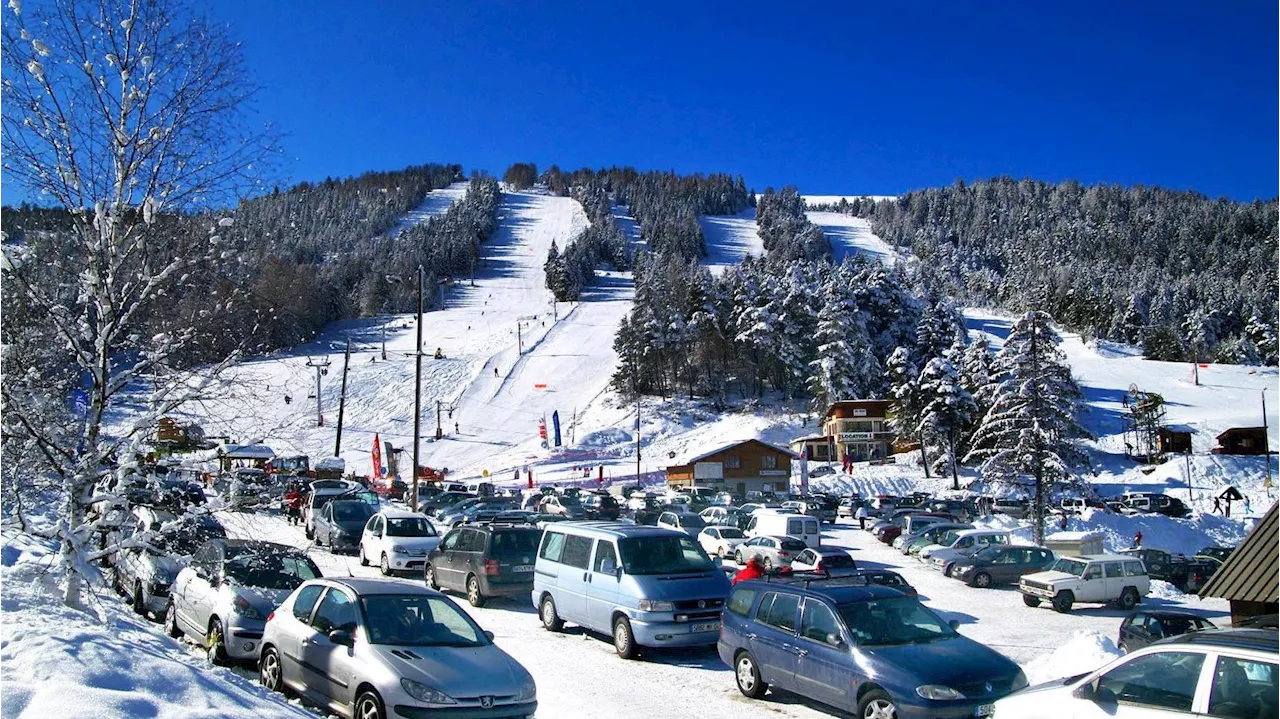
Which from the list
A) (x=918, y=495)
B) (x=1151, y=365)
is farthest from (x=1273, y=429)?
(x=918, y=495)

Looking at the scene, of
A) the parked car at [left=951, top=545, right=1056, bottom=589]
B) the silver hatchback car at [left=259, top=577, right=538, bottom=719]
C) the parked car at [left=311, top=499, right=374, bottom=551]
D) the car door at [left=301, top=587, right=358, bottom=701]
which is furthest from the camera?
the parked car at [left=951, top=545, right=1056, bottom=589]

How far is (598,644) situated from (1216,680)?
969 centimetres

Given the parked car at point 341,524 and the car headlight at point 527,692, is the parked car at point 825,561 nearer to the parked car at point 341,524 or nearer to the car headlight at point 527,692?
the parked car at point 341,524

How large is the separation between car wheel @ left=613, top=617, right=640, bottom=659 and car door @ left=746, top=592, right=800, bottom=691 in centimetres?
238

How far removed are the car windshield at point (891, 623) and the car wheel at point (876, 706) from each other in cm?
63

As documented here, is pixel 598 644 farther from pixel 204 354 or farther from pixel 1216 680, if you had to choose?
pixel 1216 680

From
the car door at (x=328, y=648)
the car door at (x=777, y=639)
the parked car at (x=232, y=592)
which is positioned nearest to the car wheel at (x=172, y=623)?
the parked car at (x=232, y=592)

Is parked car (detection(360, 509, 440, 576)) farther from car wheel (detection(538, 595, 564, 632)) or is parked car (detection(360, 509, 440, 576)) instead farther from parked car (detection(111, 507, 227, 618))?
car wheel (detection(538, 595, 564, 632))

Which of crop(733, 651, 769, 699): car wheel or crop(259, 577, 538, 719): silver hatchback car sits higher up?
crop(259, 577, 538, 719): silver hatchback car

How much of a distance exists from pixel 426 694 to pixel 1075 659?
8.19 meters

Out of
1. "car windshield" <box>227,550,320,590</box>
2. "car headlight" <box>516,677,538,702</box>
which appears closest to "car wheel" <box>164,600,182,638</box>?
"car windshield" <box>227,550,320,590</box>

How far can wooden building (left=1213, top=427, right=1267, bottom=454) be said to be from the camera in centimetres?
7175

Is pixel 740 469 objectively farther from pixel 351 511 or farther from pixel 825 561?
pixel 351 511

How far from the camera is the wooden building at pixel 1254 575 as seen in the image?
50.1 ft
